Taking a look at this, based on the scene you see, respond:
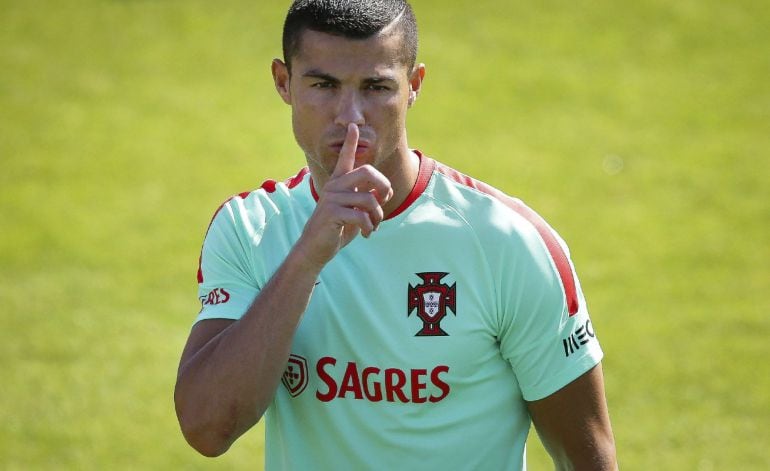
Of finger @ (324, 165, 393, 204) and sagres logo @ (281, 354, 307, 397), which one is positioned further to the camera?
sagres logo @ (281, 354, 307, 397)

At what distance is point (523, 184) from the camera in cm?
1072

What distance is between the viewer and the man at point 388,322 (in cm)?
307

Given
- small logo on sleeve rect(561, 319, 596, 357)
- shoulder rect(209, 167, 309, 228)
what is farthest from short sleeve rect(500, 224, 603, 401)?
shoulder rect(209, 167, 309, 228)

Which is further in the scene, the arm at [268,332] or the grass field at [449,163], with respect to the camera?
the grass field at [449,163]

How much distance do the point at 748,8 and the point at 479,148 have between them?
183 inches

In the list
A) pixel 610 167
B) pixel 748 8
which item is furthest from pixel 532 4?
pixel 610 167

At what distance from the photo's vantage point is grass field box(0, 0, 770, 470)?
311 inches

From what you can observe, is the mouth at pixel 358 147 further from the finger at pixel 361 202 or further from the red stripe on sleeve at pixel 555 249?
the red stripe on sleeve at pixel 555 249

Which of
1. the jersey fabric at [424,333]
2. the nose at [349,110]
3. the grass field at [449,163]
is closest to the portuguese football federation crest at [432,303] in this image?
the jersey fabric at [424,333]

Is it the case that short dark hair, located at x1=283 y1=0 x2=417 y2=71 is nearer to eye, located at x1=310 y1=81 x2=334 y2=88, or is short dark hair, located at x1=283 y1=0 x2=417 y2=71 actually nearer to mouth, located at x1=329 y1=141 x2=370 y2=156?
eye, located at x1=310 y1=81 x2=334 y2=88

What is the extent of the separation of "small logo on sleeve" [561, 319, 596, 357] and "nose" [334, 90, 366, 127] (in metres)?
0.81

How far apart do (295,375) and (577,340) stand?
2.57 ft

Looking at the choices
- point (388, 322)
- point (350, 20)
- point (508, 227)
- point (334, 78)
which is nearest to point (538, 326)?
point (508, 227)

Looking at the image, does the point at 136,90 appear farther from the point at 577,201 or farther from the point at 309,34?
the point at 309,34
